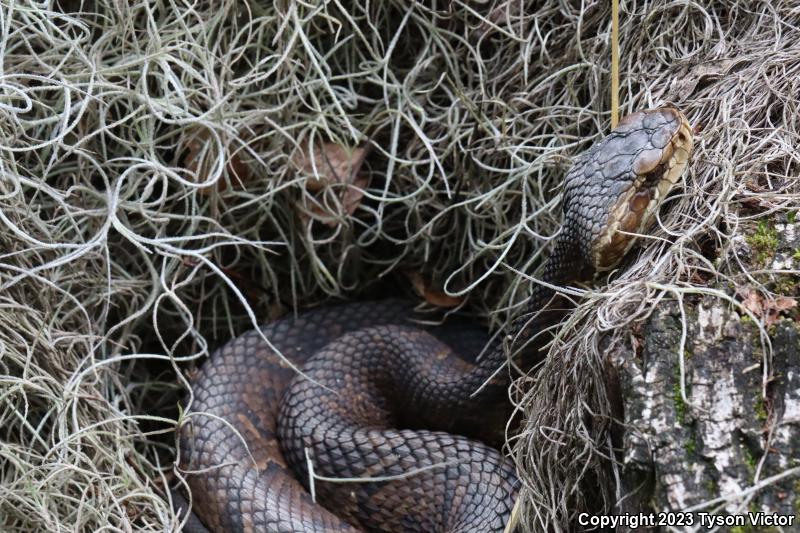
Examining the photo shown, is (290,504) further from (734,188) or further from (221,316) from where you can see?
(734,188)

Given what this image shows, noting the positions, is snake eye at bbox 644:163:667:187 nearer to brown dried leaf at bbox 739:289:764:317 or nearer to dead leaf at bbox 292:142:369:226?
brown dried leaf at bbox 739:289:764:317

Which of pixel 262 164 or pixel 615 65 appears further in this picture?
pixel 262 164

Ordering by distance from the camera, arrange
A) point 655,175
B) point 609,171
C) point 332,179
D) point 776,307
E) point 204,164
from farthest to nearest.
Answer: point 332,179, point 204,164, point 609,171, point 655,175, point 776,307

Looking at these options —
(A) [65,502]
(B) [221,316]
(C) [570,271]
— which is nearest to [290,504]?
(A) [65,502]

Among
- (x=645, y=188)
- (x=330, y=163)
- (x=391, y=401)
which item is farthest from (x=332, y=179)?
(x=645, y=188)

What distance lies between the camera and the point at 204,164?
396 centimetres

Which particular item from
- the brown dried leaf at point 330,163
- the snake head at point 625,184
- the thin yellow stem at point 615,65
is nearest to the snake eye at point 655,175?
the snake head at point 625,184

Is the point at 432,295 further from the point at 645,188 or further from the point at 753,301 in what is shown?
the point at 753,301

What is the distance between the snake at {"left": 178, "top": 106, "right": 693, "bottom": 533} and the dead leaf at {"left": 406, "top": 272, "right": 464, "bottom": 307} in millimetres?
120

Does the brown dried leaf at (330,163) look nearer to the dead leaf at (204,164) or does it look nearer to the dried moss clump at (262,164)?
the dried moss clump at (262,164)

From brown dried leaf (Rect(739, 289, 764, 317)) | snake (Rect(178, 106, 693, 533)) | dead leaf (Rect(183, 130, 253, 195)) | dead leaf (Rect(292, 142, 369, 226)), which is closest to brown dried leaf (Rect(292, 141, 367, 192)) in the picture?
dead leaf (Rect(292, 142, 369, 226))

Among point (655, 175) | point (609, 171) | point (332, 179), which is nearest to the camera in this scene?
point (655, 175)

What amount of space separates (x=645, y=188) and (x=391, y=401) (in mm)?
1611

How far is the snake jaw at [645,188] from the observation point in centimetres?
315
